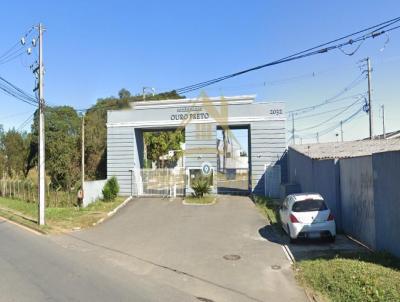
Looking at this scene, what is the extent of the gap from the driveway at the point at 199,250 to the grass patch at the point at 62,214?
102 centimetres

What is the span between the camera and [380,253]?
11.2 meters

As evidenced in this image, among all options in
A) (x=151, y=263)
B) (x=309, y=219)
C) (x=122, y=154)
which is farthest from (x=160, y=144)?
(x=151, y=263)

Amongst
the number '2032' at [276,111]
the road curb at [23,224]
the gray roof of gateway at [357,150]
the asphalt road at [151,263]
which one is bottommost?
the road curb at [23,224]

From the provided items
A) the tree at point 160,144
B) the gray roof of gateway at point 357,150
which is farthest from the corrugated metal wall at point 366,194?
the tree at point 160,144

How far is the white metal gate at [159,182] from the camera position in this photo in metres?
30.6

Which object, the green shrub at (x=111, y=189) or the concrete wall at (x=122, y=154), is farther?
the concrete wall at (x=122, y=154)

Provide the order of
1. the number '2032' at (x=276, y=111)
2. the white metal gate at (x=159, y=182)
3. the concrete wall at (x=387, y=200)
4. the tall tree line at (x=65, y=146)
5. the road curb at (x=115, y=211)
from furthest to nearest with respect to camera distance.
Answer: the tall tree line at (x=65, y=146)
the white metal gate at (x=159, y=182)
the number '2032' at (x=276, y=111)
the road curb at (x=115, y=211)
the concrete wall at (x=387, y=200)

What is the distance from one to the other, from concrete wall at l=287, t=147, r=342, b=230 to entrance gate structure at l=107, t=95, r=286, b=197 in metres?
3.79

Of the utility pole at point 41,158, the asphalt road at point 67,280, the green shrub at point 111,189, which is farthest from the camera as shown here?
the green shrub at point 111,189

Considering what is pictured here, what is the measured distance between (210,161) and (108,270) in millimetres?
19092

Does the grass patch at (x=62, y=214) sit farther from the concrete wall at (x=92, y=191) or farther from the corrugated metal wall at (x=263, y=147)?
the corrugated metal wall at (x=263, y=147)

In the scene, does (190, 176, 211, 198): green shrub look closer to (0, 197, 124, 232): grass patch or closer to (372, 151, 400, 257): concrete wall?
(0, 197, 124, 232): grass patch

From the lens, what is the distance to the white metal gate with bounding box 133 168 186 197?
1205 inches

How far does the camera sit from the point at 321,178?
18.5m
